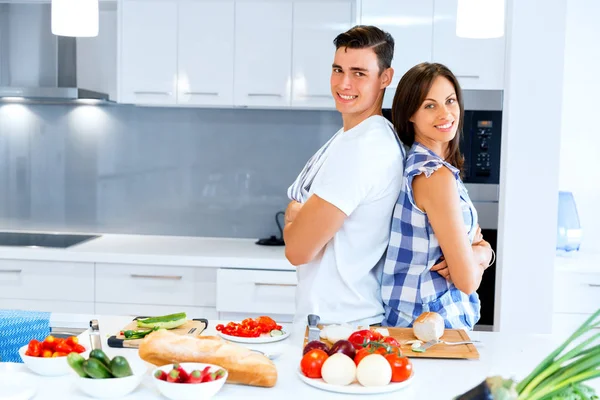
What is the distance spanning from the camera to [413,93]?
203 centimetres

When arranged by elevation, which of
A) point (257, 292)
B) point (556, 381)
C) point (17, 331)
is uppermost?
point (556, 381)

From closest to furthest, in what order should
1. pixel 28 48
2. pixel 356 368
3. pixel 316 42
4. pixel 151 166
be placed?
pixel 356 368, pixel 316 42, pixel 28 48, pixel 151 166

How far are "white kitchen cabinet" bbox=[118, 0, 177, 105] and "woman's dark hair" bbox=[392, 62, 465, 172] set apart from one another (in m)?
1.91

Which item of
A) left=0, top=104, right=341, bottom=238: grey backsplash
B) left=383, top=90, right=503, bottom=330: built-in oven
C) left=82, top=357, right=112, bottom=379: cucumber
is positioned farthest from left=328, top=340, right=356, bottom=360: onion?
left=0, top=104, right=341, bottom=238: grey backsplash

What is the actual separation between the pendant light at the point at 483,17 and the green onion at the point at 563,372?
0.96 meters

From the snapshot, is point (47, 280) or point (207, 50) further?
point (207, 50)

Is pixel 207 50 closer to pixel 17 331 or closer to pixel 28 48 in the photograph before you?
pixel 28 48

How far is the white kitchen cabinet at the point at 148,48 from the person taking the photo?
3699 millimetres

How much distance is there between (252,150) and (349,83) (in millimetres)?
2125

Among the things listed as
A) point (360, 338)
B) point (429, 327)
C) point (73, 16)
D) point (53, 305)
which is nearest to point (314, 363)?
point (360, 338)

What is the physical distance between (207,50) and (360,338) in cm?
234

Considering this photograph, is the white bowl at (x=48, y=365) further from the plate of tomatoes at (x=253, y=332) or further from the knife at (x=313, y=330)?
the knife at (x=313, y=330)

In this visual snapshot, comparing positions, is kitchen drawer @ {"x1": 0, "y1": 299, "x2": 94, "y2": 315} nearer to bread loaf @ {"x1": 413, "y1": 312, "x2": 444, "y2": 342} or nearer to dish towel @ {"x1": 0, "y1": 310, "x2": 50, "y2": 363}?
dish towel @ {"x1": 0, "y1": 310, "x2": 50, "y2": 363}

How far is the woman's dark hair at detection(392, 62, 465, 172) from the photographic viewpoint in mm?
2014
